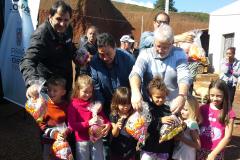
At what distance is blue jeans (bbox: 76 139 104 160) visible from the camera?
12.0 feet

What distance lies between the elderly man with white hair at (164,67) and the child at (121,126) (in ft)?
0.58

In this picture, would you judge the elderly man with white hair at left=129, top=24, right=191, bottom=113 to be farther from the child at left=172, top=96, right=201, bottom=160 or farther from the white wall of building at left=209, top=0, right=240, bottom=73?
the white wall of building at left=209, top=0, right=240, bottom=73

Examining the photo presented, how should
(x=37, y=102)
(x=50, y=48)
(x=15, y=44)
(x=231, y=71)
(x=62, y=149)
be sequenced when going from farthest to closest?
(x=231, y=71)
(x=15, y=44)
(x=50, y=48)
(x=62, y=149)
(x=37, y=102)

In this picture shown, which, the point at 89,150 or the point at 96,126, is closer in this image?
the point at 96,126

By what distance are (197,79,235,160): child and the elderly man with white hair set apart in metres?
0.44

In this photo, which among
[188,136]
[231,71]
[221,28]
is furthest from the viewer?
[221,28]

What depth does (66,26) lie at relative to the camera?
360 centimetres

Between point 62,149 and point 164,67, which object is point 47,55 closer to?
point 62,149

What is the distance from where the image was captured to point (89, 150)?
3693 mm

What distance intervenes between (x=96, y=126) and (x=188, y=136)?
899mm

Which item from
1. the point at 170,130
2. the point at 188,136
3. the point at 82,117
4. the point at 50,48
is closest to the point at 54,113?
the point at 82,117

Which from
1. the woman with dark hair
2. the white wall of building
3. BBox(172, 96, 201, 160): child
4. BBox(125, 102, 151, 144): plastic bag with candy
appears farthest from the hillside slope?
BBox(125, 102, 151, 144): plastic bag with candy

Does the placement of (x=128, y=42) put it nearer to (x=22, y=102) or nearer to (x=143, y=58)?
(x=22, y=102)

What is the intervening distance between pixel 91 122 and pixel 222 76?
4.77 meters
